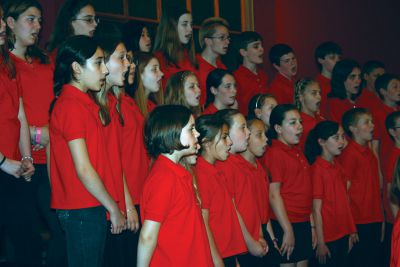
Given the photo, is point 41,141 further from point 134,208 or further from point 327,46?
point 327,46

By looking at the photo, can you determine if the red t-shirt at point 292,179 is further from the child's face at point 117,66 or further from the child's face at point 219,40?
the child's face at point 117,66

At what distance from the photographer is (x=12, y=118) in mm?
3355

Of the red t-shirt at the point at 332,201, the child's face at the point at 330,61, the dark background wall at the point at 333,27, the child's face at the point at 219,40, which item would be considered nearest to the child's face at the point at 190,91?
the red t-shirt at the point at 332,201

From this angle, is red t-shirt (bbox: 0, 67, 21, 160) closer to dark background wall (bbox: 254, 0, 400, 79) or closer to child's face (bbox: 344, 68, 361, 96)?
child's face (bbox: 344, 68, 361, 96)

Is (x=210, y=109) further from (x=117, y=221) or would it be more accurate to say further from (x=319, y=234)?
(x=117, y=221)

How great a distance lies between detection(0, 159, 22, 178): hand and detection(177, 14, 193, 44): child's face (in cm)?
198

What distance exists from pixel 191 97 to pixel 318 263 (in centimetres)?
168

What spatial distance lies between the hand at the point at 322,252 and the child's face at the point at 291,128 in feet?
2.36

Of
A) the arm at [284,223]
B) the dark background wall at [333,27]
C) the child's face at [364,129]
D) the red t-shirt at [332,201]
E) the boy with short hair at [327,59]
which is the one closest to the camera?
the arm at [284,223]

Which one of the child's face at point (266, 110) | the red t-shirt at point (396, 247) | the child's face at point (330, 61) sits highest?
the child's face at point (330, 61)

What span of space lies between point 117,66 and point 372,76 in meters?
3.58

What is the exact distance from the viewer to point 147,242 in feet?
9.51

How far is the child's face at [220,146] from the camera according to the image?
12.0 feet

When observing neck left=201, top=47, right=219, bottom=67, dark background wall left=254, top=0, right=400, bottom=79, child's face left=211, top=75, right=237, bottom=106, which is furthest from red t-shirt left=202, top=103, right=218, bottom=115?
dark background wall left=254, top=0, right=400, bottom=79
